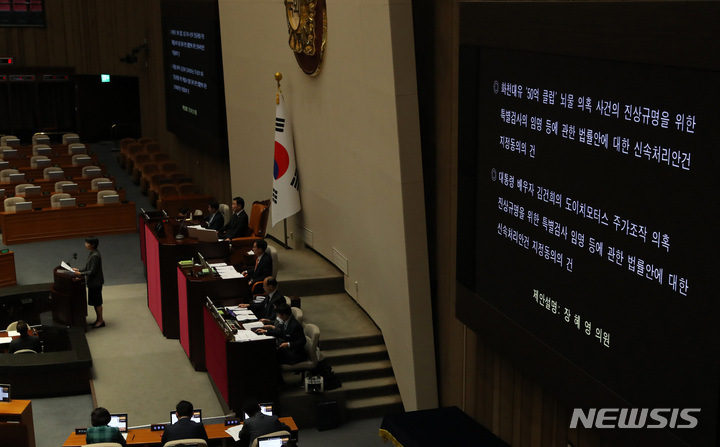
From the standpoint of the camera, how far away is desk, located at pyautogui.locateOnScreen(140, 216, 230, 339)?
1218 centimetres

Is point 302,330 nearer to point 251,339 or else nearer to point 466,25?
point 251,339

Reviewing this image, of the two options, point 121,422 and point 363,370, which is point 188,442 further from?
point 363,370

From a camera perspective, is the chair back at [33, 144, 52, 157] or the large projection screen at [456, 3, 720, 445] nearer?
the large projection screen at [456, 3, 720, 445]

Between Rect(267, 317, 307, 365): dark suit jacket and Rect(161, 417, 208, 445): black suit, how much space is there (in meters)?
2.03

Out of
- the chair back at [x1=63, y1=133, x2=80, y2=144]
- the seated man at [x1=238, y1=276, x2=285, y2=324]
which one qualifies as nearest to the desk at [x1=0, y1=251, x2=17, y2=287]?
the seated man at [x1=238, y1=276, x2=285, y2=324]

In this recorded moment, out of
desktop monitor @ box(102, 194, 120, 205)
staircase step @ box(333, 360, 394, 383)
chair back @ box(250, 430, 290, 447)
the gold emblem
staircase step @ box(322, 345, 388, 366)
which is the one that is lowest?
staircase step @ box(333, 360, 394, 383)

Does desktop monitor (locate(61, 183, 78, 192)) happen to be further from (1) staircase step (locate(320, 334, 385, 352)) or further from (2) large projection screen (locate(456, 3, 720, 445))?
(2) large projection screen (locate(456, 3, 720, 445))

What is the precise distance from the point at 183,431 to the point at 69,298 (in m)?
5.05

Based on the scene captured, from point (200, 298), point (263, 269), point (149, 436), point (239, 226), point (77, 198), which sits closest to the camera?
point (149, 436)

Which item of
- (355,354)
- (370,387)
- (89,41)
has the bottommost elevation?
(370,387)

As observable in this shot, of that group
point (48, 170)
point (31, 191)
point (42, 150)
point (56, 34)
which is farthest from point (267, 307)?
point (56, 34)

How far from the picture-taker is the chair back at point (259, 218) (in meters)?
13.8

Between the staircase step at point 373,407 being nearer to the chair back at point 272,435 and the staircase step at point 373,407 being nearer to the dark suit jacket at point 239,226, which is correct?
the chair back at point 272,435

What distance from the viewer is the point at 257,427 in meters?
8.05
